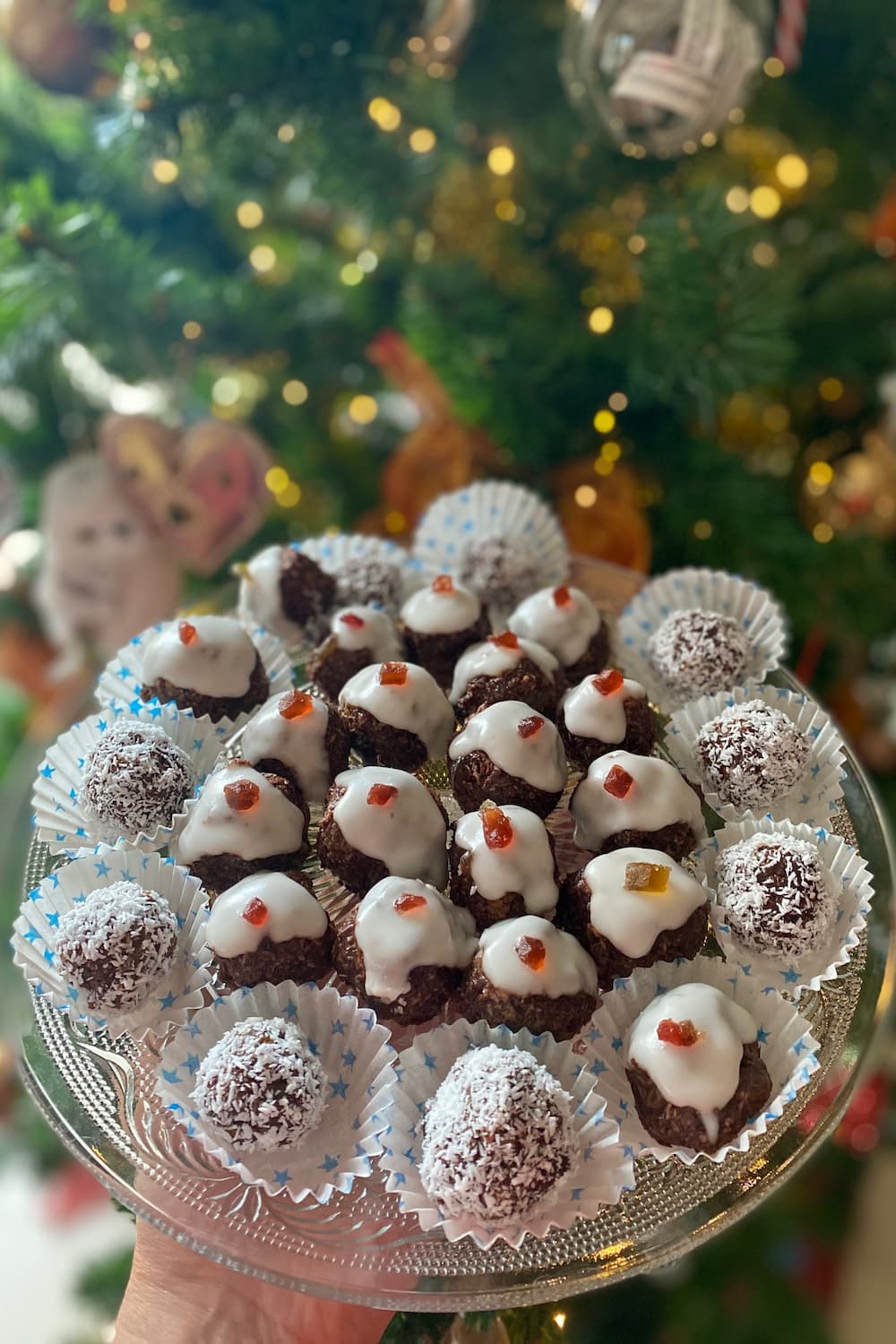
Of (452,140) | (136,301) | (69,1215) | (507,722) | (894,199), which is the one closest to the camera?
(507,722)

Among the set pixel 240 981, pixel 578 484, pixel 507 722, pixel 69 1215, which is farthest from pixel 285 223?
pixel 69 1215

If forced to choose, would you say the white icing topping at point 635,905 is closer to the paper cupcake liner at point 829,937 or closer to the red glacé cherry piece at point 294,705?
the paper cupcake liner at point 829,937

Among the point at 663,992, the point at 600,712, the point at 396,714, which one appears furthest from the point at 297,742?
the point at 663,992

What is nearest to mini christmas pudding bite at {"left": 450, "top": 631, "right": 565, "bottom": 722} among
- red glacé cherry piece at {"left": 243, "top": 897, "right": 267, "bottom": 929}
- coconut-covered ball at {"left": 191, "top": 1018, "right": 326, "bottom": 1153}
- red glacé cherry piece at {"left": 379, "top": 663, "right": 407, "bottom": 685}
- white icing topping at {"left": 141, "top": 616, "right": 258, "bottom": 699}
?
red glacé cherry piece at {"left": 379, "top": 663, "right": 407, "bottom": 685}

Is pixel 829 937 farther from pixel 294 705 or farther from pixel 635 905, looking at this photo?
pixel 294 705

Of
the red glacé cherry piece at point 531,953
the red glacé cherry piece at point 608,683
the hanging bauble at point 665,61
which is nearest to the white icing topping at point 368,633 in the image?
the red glacé cherry piece at point 608,683

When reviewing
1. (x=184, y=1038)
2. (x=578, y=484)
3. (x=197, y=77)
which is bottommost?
(x=184, y=1038)

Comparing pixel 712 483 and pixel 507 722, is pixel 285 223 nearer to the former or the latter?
pixel 712 483

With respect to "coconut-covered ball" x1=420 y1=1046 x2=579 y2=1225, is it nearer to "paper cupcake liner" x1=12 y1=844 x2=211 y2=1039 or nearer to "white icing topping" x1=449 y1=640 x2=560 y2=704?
"paper cupcake liner" x1=12 y1=844 x2=211 y2=1039
